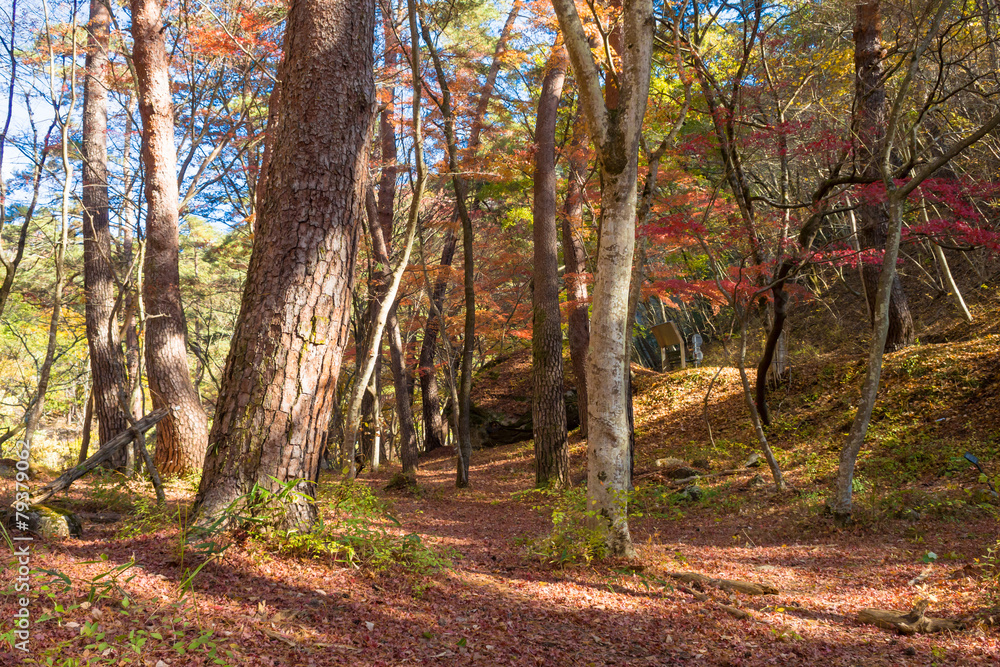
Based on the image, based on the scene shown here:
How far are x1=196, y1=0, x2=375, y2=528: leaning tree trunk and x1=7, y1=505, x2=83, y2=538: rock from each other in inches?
31.8

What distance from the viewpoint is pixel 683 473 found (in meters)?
8.85

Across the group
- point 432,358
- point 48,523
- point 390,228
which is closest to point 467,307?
point 390,228

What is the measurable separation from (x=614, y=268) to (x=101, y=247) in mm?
7194

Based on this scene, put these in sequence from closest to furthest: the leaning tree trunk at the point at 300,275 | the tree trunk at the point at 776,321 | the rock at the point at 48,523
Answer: the rock at the point at 48,523 < the leaning tree trunk at the point at 300,275 < the tree trunk at the point at 776,321

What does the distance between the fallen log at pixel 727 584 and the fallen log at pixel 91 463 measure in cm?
427

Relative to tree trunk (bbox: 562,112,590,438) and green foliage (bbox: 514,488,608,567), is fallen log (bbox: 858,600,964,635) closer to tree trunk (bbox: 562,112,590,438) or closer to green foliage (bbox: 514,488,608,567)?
green foliage (bbox: 514,488,608,567)

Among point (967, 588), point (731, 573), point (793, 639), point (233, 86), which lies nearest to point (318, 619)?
point (793, 639)

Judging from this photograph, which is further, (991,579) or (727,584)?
(727,584)

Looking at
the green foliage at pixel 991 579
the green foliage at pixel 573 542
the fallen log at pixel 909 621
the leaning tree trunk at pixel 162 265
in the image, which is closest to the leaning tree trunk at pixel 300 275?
the green foliage at pixel 573 542

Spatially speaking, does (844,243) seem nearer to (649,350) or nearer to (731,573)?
(649,350)

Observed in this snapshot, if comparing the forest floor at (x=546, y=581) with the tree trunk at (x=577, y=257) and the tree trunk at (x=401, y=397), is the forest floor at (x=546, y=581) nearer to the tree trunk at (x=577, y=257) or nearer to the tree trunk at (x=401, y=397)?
the tree trunk at (x=401, y=397)

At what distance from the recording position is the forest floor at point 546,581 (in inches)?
97.5

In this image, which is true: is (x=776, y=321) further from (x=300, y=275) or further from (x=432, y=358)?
(x=432, y=358)
